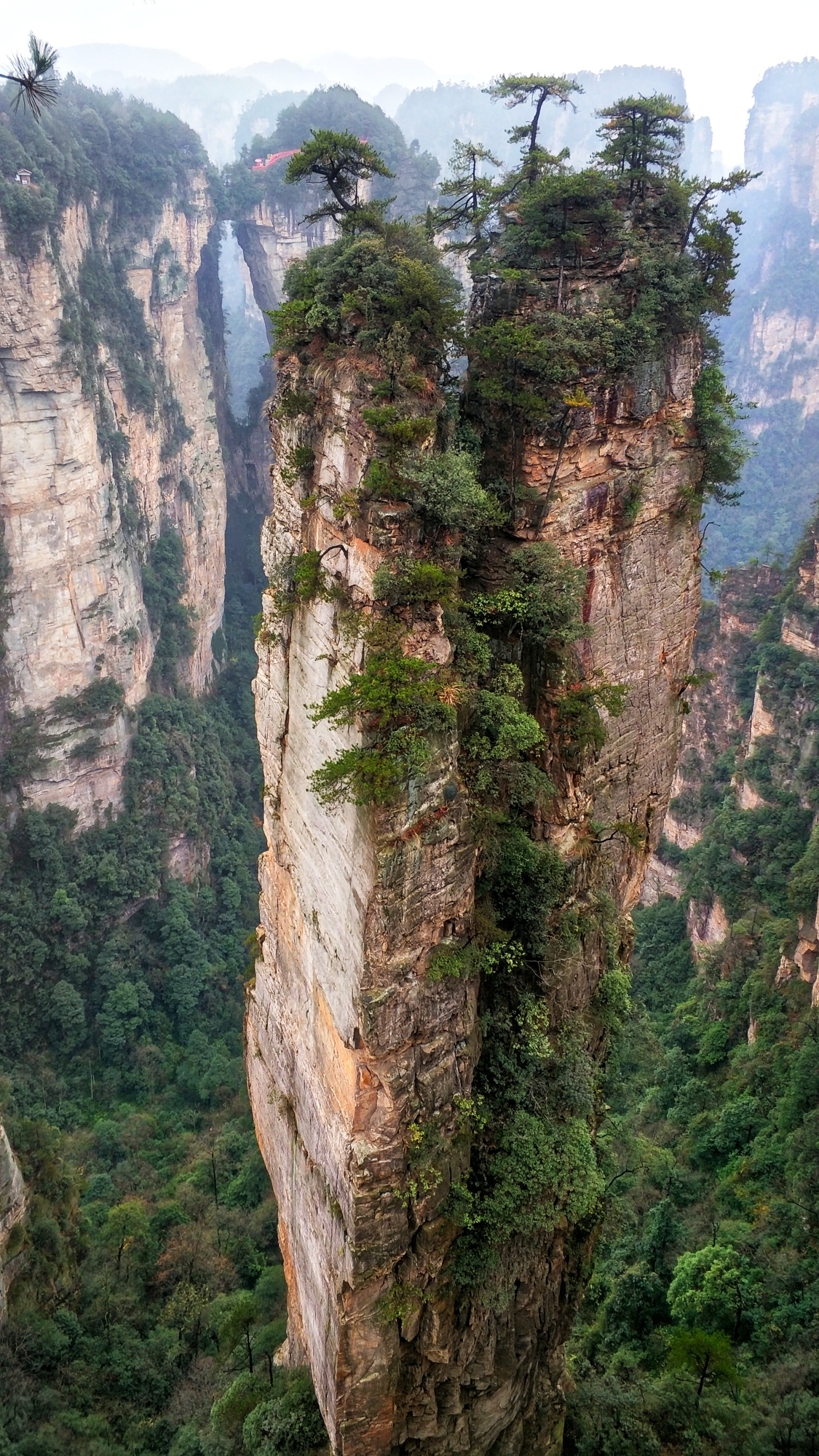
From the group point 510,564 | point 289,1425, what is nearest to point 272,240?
point 510,564

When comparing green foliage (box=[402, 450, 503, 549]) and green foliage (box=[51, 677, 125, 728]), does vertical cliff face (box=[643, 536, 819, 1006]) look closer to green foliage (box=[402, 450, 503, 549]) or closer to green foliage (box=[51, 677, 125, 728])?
green foliage (box=[402, 450, 503, 549])

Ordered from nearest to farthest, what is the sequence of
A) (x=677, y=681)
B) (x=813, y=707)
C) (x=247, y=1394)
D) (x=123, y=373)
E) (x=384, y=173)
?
(x=384, y=173), (x=677, y=681), (x=247, y=1394), (x=813, y=707), (x=123, y=373)

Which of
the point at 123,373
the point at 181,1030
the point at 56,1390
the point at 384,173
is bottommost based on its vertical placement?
the point at 181,1030

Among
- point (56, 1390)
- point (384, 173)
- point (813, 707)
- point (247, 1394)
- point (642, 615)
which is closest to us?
point (384, 173)

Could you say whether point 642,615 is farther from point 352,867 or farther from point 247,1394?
point 247,1394

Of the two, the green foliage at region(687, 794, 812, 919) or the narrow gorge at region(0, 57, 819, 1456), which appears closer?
the narrow gorge at region(0, 57, 819, 1456)

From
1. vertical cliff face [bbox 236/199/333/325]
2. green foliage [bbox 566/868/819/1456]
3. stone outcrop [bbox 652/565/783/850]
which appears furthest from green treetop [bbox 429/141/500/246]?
vertical cliff face [bbox 236/199/333/325]

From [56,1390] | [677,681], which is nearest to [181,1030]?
[56,1390]
